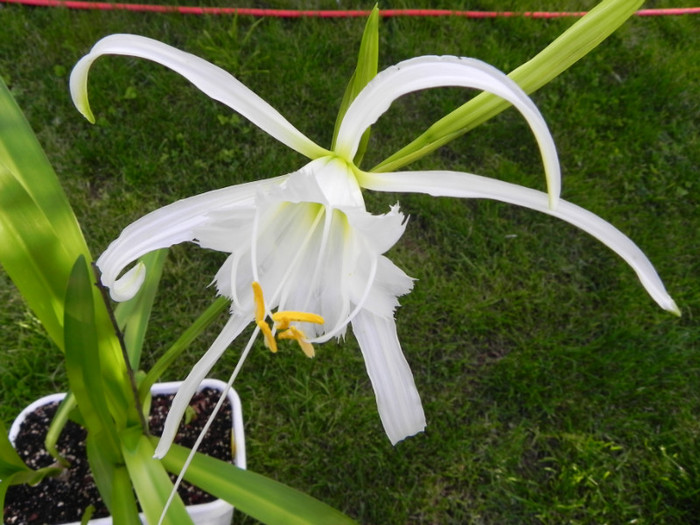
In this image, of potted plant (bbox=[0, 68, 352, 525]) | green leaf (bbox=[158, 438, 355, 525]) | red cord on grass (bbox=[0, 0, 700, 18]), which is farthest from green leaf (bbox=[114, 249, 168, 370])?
red cord on grass (bbox=[0, 0, 700, 18])

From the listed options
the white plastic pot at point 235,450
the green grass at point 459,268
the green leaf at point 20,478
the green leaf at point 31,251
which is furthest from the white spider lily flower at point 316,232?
the green grass at point 459,268

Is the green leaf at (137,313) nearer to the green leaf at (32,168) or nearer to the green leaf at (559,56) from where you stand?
the green leaf at (32,168)

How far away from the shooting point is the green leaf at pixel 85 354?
619 millimetres

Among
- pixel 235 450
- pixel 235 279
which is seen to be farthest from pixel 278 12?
pixel 235 279

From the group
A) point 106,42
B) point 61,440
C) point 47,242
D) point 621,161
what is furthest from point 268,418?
point 621,161

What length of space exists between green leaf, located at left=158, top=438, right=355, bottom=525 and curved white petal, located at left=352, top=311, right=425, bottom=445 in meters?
0.23

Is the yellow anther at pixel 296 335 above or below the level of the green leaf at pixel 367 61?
below

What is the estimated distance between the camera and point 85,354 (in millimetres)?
681

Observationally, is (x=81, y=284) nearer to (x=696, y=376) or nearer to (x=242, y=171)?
(x=242, y=171)

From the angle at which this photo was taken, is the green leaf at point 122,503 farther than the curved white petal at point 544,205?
Yes

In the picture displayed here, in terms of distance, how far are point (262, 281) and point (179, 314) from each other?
37.8 inches

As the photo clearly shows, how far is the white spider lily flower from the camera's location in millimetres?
542

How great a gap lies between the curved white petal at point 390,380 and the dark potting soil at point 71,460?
1.92 ft

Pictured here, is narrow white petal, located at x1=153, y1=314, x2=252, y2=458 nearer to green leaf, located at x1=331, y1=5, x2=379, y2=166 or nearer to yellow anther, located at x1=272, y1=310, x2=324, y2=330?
yellow anther, located at x1=272, y1=310, x2=324, y2=330
